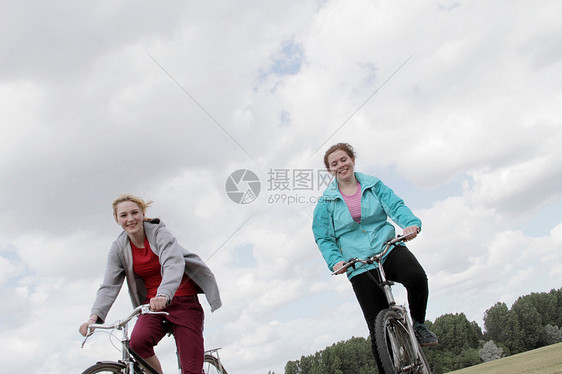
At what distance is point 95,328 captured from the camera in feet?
13.4

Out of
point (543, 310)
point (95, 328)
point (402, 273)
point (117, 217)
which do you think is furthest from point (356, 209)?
point (543, 310)

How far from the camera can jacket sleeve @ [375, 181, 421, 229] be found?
16.6 ft

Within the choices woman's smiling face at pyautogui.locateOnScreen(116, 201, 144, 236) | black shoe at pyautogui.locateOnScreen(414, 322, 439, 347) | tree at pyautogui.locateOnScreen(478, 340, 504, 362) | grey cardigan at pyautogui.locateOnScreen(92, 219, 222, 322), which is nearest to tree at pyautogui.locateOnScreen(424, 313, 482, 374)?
tree at pyautogui.locateOnScreen(478, 340, 504, 362)

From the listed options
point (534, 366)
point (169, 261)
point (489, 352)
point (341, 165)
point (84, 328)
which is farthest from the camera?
point (489, 352)

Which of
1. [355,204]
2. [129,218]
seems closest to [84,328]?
[129,218]

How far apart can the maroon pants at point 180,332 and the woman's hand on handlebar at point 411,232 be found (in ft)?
6.84

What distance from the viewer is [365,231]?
521cm

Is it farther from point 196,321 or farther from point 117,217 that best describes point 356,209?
point 117,217

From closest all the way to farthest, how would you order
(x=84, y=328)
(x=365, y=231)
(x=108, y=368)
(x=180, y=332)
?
(x=108, y=368)
(x=84, y=328)
(x=180, y=332)
(x=365, y=231)

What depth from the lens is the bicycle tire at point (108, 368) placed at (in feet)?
12.4

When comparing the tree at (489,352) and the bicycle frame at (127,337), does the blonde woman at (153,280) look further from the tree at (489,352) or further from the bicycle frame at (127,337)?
the tree at (489,352)

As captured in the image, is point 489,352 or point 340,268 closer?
point 340,268

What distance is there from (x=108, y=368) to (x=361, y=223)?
2.74m

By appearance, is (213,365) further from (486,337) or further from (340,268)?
(486,337)
